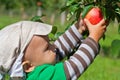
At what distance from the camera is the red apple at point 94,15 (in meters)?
3.30

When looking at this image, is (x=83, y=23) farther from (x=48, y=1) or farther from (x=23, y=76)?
(x=48, y=1)

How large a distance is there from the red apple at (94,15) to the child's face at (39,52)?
13.2 inches

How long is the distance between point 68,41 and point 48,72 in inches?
19.6

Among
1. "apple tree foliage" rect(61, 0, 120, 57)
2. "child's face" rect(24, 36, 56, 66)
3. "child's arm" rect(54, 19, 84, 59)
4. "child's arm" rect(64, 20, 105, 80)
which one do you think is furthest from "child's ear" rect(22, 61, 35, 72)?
"apple tree foliage" rect(61, 0, 120, 57)

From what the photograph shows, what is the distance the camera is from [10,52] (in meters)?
3.30

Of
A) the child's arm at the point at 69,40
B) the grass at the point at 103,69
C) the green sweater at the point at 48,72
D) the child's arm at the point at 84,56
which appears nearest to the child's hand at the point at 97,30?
the child's arm at the point at 84,56

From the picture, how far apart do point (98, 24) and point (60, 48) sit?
1.86 ft

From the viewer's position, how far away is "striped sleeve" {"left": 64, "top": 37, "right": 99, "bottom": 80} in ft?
10.7

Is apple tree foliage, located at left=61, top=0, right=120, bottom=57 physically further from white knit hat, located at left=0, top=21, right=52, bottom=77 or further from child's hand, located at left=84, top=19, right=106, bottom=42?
white knit hat, located at left=0, top=21, right=52, bottom=77

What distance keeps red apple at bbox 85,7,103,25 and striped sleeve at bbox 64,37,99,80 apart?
13 cm

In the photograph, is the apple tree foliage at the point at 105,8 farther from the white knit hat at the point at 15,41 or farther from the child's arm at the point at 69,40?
the white knit hat at the point at 15,41

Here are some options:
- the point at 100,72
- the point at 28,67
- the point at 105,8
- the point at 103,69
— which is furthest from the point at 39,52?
the point at 103,69

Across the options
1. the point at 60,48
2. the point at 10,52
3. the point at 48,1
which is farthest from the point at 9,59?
the point at 48,1

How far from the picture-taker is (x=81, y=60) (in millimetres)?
3262
